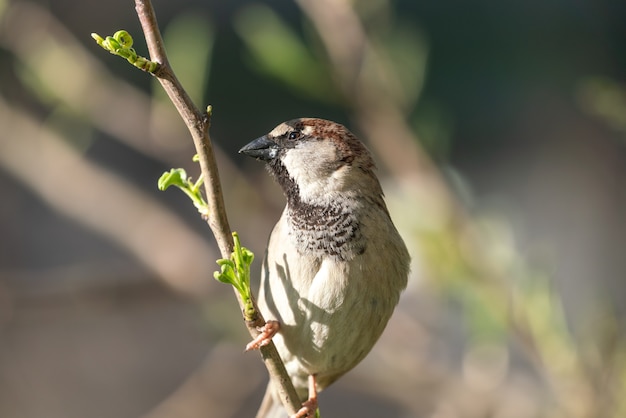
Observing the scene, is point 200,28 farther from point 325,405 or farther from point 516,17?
point 516,17

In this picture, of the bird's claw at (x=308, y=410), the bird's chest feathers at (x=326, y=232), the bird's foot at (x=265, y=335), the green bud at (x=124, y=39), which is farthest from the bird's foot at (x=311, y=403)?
the green bud at (x=124, y=39)

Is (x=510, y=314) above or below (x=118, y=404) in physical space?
above

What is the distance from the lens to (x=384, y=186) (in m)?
2.47

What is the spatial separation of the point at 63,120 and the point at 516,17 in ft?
7.00

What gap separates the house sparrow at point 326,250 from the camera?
1.62 metres

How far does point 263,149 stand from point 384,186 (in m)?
0.88

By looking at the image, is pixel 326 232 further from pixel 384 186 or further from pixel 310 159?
pixel 384 186

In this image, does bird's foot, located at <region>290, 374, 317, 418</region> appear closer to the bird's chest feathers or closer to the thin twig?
the bird's chest feathers

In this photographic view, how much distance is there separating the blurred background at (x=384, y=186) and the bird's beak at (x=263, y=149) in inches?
16.9

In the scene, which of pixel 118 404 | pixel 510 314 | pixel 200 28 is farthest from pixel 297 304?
pixel 118 404

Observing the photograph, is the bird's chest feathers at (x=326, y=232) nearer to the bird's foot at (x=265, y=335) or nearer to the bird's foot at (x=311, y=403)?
the bird's foot at (x=265, y=335)

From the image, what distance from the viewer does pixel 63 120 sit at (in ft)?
7.85

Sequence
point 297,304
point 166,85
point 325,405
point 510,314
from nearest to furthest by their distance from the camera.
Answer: point 166,85
point 297,304
point 510,314
point 325,405

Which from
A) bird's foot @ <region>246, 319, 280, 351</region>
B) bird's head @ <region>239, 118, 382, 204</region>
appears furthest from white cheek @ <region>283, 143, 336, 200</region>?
bird's foot @ <region>246, 319, 280, 351</region>
